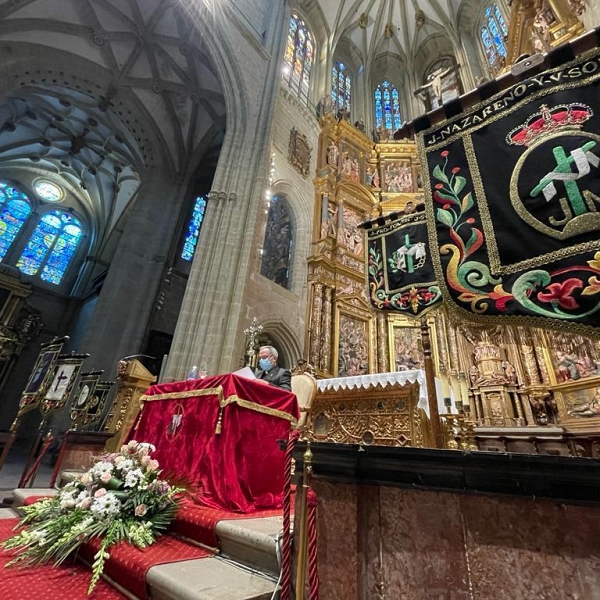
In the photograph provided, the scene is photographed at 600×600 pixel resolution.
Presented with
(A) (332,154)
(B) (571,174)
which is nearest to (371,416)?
(B) (571,174)

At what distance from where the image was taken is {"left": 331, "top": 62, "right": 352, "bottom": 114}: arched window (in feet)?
49.3

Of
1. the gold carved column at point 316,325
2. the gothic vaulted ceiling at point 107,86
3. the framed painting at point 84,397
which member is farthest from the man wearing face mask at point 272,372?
the gothic vaulted ceiling at point 107,86

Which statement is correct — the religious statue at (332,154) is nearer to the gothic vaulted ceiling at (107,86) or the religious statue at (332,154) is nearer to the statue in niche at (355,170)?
the statue in niche at (355,170)

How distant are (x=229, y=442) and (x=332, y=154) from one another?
456 inches

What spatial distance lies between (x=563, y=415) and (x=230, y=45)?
12356 millimetres

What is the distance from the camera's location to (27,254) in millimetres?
15617

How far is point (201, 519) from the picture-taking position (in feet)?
6.81

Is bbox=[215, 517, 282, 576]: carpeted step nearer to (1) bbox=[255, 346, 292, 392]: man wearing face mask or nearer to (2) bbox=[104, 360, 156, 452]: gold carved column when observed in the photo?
(1) bbox=[255, 346, 292, 392]: man wearing face mask

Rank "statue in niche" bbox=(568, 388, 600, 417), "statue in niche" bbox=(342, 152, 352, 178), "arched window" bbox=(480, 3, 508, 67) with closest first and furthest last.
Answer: "statue in niche" bbox=(568, 388, 600, 417)
"statue in niche" bbox=(342, 152, 352, 178)
"arched window" bbox=(480, 3, 508, 67)

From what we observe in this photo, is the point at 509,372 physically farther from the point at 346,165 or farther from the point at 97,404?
the point at 346,165

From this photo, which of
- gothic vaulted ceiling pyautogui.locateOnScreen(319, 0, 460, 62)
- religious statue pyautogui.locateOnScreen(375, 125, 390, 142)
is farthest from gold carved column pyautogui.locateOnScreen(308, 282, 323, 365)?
gothic vaulted ceiling pyautogui.locateOnScreen(319, 0, 460, 62)

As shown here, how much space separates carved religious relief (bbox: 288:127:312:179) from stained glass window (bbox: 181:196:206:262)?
497cm

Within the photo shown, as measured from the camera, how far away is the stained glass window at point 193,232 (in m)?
13.1

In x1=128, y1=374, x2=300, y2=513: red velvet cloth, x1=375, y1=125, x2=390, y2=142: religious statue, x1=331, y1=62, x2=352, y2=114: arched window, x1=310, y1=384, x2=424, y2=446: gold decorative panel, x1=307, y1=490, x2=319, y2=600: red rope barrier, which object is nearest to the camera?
x1=307, y1=490, x2=319, y2=600: red rope barrier
